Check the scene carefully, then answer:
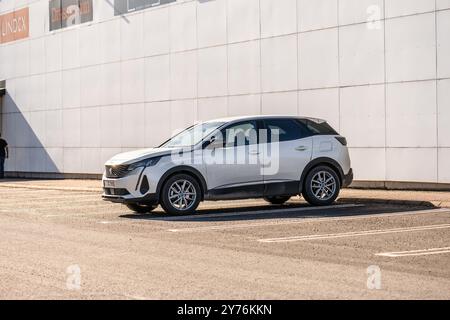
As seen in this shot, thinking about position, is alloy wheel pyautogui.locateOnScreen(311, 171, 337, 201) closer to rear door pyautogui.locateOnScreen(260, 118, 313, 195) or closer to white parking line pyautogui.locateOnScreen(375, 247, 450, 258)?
rear door pyautogui.locateOnScreen(260, 118, 313, 195)

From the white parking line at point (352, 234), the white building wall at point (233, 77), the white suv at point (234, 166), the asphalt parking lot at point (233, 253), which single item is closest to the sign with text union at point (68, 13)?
the white building wall at point (233, 77)

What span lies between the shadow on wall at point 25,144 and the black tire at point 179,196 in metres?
18.3

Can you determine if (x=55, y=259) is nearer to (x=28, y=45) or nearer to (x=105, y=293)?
(x=105, y=293)

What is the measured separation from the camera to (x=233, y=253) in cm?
1044

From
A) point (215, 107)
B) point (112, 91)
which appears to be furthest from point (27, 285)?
point (112, 91)

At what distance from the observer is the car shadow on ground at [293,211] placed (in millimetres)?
14803

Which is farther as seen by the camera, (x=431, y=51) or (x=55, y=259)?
(x=431, y=51)

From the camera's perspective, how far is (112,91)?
29.9 m

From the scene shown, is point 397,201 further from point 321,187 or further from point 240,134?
point 240,134

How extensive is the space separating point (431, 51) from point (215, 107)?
7.86 meters

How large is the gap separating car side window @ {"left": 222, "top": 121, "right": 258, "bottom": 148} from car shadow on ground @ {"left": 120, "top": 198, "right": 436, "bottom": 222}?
4.15ft

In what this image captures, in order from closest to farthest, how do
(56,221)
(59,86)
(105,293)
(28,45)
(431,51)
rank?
(105,293) → (56,221) → (431,51) → (59,86) → (28,45)

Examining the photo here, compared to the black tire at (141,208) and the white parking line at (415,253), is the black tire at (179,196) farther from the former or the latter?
the white parking line at (415,253)

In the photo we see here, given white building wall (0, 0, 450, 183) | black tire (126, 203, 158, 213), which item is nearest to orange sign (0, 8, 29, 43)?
white building wall (0, 0, 450, 183)
